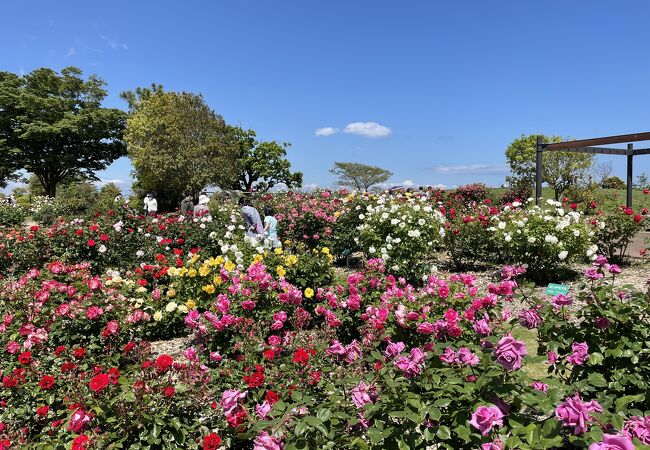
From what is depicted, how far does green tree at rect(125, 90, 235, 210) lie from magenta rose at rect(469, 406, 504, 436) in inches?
957

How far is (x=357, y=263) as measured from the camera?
331 inches

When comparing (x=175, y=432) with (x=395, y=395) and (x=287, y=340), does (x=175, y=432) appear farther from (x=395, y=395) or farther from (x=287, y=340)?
(x=395, y=395)

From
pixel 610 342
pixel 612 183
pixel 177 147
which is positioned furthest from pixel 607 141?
pixel 177 147

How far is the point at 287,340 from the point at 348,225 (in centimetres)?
566

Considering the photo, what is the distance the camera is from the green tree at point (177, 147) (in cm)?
2366

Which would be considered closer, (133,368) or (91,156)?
(133,368)

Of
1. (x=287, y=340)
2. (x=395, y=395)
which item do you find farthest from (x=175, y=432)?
(x=395, y=395)

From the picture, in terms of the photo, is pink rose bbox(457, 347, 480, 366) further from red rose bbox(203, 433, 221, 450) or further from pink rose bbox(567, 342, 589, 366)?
red rose bbox(203, 433, 221, 450)

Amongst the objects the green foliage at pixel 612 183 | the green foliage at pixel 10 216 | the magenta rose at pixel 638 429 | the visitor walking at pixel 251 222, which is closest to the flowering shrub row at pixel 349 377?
the magenta rose at pixel 638 429

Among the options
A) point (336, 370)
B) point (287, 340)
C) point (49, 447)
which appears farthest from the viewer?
point (287, 340)

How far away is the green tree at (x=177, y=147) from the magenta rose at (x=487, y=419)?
2431 centimetres

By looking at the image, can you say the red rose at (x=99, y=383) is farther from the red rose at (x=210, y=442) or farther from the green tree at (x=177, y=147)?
the green tree at (x=177, y=147)

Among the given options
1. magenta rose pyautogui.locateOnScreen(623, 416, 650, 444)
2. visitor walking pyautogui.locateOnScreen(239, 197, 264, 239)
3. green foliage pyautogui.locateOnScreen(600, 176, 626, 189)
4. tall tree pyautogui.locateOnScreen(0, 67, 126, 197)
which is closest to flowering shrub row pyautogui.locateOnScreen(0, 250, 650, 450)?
magenta rose pyautogui.locateOnScreen(623, 416, 650, 444)

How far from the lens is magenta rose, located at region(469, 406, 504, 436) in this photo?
1.33m
